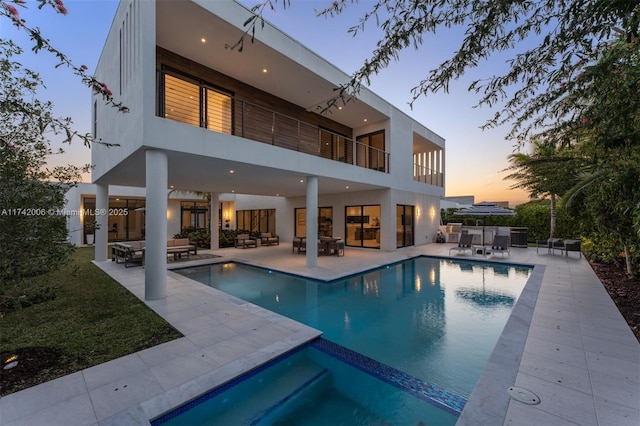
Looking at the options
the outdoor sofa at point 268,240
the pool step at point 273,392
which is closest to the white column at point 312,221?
the pool step at point 273,392

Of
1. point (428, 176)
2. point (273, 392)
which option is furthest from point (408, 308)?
point (428, 176)

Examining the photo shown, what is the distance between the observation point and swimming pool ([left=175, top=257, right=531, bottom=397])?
4.06 metres

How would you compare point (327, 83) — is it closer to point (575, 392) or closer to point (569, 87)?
point (569, 87)

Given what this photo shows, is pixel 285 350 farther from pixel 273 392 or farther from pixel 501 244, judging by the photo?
pixel 501 244

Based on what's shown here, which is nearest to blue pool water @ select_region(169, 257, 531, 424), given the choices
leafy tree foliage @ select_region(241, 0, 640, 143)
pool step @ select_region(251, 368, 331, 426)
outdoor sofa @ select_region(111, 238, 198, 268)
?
pool step @ select_region(251, 368, 331, 426)

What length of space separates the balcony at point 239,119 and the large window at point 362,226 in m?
2.36

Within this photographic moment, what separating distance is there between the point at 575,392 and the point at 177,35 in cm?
1035

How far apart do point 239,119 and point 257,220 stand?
1283 cm

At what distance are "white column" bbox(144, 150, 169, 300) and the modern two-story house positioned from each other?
0.07ft

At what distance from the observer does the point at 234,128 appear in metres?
9.38

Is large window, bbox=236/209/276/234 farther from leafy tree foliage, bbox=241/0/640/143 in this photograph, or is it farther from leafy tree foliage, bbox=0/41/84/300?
leafy tree foliage, bbox=241/0/640/143

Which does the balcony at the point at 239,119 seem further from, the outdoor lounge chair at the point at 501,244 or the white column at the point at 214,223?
the white column at the point at 214,223

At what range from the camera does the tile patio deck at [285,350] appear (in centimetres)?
263

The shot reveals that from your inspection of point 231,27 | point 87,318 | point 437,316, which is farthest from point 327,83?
point 87,318
